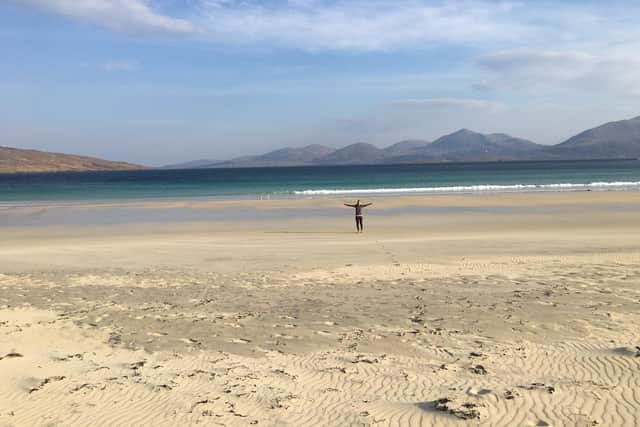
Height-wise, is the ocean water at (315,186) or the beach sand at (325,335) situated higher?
the ocean water at (315,186)

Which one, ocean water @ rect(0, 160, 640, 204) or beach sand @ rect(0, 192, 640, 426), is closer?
beach sand @ rect(0, 192, 640, 426)

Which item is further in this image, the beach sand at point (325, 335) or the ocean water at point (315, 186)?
the ocean water at point (315, 186)

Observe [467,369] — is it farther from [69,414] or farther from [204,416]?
[69,414]

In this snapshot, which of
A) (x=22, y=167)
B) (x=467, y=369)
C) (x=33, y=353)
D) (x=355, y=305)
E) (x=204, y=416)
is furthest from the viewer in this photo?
(x=22, y=167)

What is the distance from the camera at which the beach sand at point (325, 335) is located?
19.3ft

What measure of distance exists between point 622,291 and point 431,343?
16.4 ft

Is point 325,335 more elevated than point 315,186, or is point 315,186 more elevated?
point 315,186

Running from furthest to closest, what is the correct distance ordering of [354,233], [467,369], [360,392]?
[354,233] < [467,369] < [360,392]

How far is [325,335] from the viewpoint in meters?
8.29

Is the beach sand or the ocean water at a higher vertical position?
the ocean water

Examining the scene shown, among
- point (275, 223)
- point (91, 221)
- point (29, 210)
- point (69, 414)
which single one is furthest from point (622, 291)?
point (29, 210)

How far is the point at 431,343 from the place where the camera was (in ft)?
25.6

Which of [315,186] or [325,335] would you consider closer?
[325,335]

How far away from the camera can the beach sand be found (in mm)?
5883
